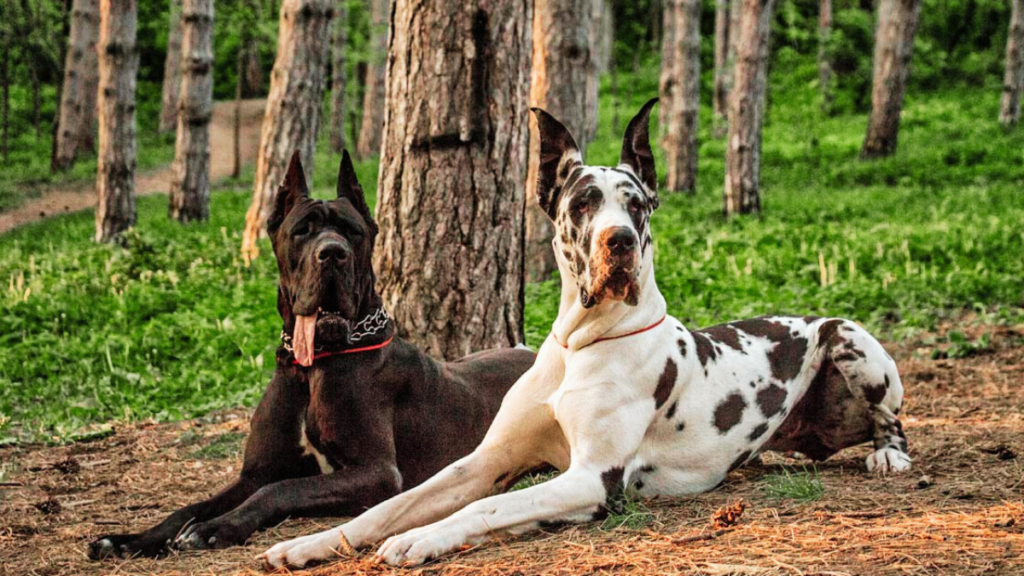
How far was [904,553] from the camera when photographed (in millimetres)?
3100

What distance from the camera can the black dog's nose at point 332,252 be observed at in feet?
14.8

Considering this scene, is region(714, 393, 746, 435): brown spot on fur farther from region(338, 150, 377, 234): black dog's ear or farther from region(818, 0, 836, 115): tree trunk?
region(818, 0, 836, 115): tree trunk

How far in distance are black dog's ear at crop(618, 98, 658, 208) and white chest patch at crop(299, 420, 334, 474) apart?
186 centimetres

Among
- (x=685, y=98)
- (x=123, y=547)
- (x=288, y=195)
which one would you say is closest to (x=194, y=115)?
(x=685, y=98)

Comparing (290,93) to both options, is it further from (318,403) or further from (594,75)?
(594,75)

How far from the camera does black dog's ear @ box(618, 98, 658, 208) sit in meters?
4.56

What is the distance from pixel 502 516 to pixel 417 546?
36cm

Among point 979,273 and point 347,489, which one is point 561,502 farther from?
point 979,273

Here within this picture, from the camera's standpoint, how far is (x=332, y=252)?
14.9ft

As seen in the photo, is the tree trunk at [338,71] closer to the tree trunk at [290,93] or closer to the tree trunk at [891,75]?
the tree trunk at [891,75]

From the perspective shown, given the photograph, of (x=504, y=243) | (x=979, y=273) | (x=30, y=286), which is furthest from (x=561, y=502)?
(x=30, y=286)

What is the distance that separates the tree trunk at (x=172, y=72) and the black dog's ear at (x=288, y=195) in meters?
26.1

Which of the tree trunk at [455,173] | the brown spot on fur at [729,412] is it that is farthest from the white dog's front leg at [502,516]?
the tree trunk at [455,173]

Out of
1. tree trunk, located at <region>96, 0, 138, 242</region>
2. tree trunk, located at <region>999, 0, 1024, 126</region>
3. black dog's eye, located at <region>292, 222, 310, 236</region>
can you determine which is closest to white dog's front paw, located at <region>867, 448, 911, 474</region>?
black dog's eye, located at <region>292, 222, 310, 236</region>
